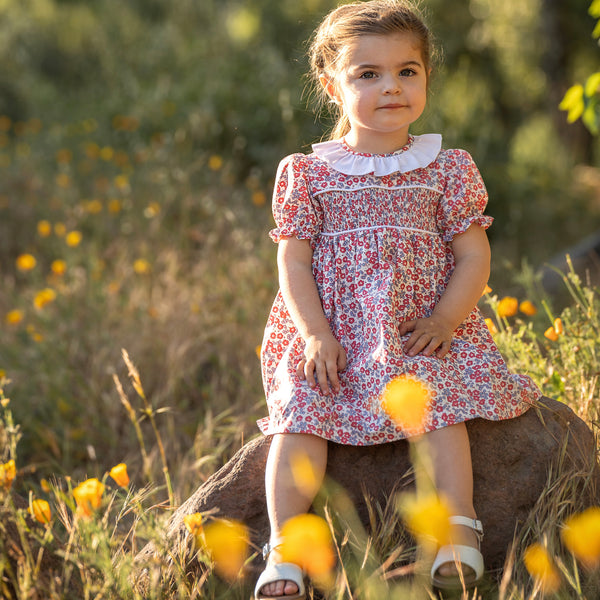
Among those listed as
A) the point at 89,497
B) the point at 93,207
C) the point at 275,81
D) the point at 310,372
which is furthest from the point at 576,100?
the point at 275,81

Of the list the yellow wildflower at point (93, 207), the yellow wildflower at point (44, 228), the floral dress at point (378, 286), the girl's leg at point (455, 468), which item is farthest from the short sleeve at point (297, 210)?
the yellow wildflower at point (93, 207)

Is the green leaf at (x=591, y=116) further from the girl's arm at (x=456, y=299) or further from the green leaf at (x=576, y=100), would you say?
the girl's arm at (x=456, y=299)

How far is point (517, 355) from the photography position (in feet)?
8.18

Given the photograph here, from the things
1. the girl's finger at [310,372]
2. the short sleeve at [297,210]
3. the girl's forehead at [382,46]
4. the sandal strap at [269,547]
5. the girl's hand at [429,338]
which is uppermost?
the girl's forehead at [382,46]

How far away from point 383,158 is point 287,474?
883 mm

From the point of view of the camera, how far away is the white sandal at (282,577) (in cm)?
171

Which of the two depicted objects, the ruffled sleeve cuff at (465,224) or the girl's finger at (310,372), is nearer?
the girl's finger at (310,372)

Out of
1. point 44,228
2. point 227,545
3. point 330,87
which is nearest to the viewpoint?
point 227,545

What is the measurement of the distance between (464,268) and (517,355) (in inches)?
19.6

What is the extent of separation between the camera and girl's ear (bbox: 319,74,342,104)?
2279 millimetres

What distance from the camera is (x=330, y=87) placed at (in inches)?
90.4

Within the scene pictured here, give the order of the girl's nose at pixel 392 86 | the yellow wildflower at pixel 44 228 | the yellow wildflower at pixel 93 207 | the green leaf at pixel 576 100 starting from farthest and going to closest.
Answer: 1. the yellow wildflower at pixel 93 207
2. the yellow wildflower at pixel 44 228
3. the green leaf at pixel 576 100
4. the girl's nose at pixel 392 86

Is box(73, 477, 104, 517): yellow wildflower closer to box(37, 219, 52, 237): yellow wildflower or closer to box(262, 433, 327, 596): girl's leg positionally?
box(262, 433, 327, 596): girl's leg

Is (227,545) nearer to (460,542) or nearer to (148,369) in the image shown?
(460,542)
